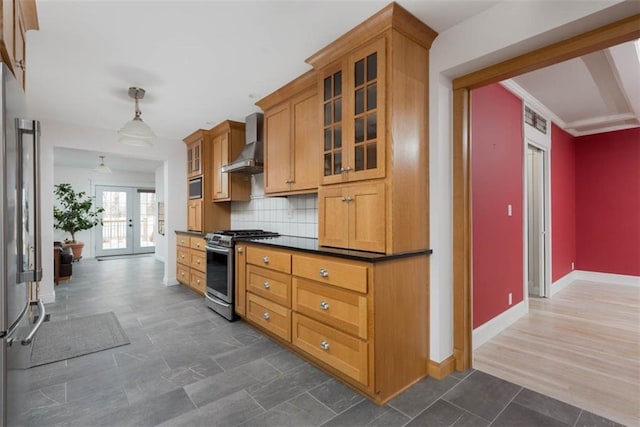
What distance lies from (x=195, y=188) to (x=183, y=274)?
4.61 feet

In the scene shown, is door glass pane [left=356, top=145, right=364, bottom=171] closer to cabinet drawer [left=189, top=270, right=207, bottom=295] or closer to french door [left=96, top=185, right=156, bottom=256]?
cabinet drawer [left=189, top=270, right=207, bottom=295]

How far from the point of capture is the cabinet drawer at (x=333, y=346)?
6.30ft

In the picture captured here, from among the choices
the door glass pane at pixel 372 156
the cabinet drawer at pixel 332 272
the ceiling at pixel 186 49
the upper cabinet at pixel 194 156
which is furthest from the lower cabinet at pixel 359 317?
the upper cabinet at pixel 194 156

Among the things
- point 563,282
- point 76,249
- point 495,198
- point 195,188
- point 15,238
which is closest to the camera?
point 15,238

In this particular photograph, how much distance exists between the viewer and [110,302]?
4121 mm

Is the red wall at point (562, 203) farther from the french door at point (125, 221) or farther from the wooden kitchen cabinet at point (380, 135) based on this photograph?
the french door at point (125, 221)

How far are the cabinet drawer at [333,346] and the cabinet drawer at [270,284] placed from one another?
8.1 inches

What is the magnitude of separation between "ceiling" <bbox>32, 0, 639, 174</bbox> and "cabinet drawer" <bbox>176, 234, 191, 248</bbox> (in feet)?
6.22

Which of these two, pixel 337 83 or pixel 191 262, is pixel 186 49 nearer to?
pixel 337 83

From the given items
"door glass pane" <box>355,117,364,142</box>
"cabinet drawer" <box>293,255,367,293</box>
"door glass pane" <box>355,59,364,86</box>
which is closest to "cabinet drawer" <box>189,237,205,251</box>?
"cabinet drawer" <box>293,255,367,293</box>

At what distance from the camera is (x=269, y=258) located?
9.00ft

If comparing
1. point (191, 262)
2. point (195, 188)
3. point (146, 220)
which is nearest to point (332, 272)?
point (191, 262)

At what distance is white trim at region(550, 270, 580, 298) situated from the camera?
4.46 metres

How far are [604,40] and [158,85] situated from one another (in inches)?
139
